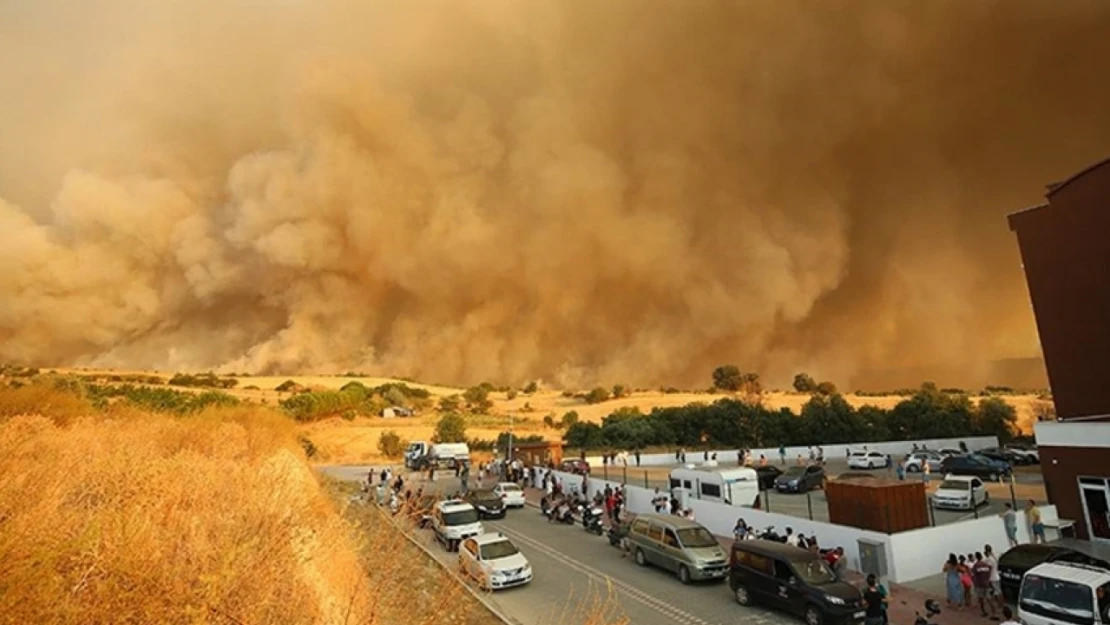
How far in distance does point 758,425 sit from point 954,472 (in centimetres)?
1909

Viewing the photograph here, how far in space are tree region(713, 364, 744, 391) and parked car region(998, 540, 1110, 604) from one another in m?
70.1

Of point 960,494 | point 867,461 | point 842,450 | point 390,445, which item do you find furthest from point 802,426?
point 390,445

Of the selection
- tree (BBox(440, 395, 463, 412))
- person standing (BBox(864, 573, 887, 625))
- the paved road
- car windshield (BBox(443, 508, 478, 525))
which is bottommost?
the paved road

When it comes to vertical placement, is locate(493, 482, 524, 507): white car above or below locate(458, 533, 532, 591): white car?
above

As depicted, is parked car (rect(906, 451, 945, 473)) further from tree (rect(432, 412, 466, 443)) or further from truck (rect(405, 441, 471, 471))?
tree (rect(432, 412, 466, 443))

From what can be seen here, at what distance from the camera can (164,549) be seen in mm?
4527

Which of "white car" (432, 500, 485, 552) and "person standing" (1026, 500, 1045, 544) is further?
"white car" (432, 500, 485, 552)

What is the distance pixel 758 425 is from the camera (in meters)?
43.6

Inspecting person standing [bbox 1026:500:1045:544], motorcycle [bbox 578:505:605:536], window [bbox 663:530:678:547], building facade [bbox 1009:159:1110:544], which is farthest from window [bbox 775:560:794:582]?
building facade [bbox 1009:159:1110:544]

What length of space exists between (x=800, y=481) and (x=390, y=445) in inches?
1192

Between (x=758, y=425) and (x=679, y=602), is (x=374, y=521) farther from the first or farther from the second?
(x=758, y=425)

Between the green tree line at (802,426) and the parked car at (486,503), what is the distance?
907 inches

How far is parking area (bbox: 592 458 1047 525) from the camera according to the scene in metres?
17.2

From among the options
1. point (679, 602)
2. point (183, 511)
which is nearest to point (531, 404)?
point (679, 602)
